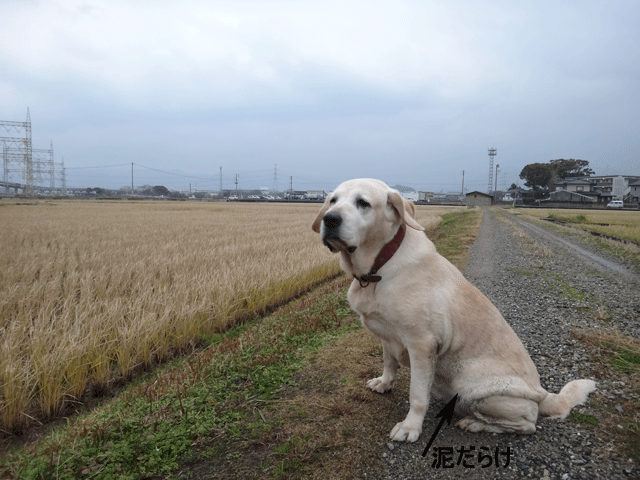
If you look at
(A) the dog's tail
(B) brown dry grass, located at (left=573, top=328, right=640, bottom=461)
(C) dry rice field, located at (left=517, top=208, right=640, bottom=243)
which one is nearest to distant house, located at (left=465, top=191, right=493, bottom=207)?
(C) dry rice field, located at (left=517, top=208, right=640, bottom=243)

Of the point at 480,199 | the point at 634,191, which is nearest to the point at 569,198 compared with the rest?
the point at 634,191

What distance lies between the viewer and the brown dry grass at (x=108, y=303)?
3.27 m

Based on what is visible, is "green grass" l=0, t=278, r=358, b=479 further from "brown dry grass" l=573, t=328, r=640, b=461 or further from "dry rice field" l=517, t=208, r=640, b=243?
"dry rice field" l=517, t=208, r=640, b=243

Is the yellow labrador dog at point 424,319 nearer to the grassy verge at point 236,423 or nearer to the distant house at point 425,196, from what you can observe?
the grassy verge at point 236,423

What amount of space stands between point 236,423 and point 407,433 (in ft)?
4.36

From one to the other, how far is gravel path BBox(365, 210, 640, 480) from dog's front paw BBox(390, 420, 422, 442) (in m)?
0.05

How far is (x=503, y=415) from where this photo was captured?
105 inches

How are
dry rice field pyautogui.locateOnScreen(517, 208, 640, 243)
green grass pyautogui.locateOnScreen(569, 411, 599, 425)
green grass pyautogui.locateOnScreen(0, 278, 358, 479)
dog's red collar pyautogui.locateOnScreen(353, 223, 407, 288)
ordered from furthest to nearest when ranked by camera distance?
dry rice field pyautogui.locateOnScreen(517, 208, 640, 243), green grass pyautogui.locateOnScreen(569, 411, 599, 425), dog's red collar pyautogui.locateOnScreen(353, 223, 407, 288), green grass pyautogui.locateOnScreen(0, 278, 358, 479)

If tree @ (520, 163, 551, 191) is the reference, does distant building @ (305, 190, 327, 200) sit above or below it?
below

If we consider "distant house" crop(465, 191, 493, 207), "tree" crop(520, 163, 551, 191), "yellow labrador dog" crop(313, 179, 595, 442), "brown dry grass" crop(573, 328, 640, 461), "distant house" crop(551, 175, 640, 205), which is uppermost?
"tree" crop(520, 163, 551, 191)

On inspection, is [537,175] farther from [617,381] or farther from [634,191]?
[617,381]

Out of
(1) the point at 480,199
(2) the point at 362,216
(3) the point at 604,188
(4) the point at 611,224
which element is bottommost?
(4) the point at 611,224

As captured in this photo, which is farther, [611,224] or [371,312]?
[611,224]

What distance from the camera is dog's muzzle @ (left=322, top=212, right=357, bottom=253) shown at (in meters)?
2.51
